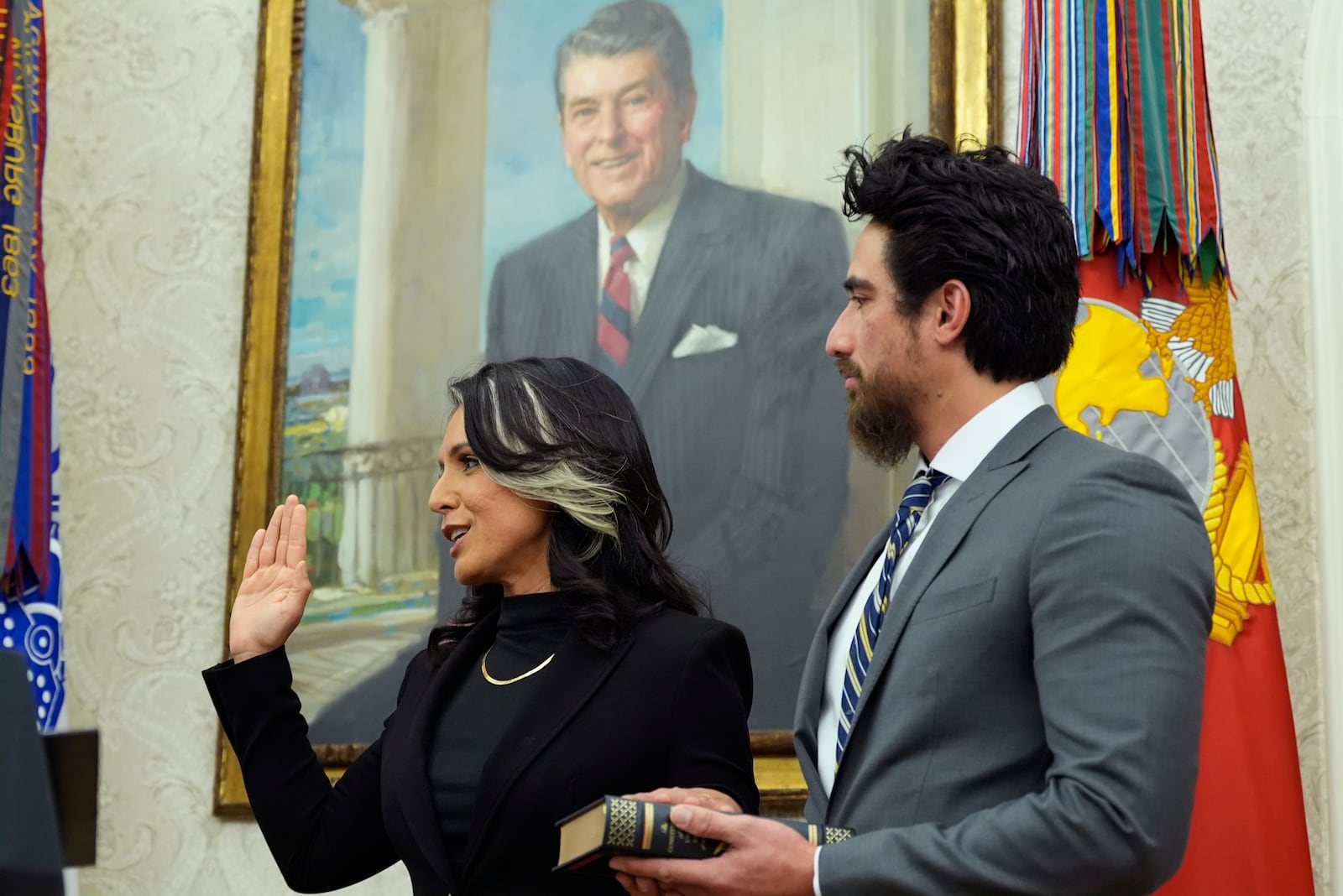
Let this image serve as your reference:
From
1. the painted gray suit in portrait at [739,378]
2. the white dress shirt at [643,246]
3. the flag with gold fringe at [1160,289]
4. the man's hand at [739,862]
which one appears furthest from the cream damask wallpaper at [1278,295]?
the man's hand at [739,862]

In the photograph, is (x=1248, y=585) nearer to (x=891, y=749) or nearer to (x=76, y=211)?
(x=891, y=749)

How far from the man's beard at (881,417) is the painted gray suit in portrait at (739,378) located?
158 centimetres

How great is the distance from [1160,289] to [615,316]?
1.36m

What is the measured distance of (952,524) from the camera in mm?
1798

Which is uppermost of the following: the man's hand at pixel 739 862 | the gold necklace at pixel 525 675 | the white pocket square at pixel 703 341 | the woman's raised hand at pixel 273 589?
the white pocket square at pixel 703 341

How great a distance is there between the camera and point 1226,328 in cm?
300

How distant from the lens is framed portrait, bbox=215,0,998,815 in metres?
3.60

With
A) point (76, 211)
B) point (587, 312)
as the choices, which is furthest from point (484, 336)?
point (76, 211)

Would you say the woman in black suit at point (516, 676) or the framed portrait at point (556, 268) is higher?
the framed portrait at point (556, 268)

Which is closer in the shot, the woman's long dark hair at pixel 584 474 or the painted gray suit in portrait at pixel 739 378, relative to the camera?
the woman's long dark hair at pixel 584 474

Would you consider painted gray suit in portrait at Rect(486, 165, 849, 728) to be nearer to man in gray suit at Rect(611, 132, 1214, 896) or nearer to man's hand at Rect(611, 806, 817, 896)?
man in gray suit at Rect(611, 132, 1214, 896)

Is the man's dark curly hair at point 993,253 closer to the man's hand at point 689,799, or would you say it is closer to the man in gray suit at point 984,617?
the man in gray suit at point 984,617

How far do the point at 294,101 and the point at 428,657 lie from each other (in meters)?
2.09

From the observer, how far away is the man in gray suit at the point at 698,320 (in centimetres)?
355
